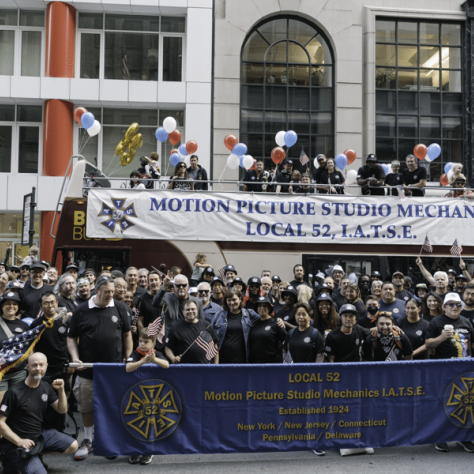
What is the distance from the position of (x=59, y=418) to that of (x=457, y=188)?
9784mm

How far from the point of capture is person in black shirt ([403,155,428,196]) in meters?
12.1

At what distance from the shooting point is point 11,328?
6.17 m

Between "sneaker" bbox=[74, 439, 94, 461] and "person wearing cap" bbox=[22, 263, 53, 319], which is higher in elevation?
"person wearing cap" bbox=[22, 263, 53, 319]

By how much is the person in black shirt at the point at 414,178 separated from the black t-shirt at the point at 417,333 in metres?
5.61

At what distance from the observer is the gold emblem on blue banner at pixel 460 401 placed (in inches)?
245

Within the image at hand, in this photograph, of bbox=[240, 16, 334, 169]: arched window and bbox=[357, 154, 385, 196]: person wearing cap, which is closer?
bbox=[357, 154, 385, 196]: person wearing cap

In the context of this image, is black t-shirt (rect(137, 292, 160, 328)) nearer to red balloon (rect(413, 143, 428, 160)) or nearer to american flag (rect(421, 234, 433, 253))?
american flag (rect(421, 234, 433, 253))

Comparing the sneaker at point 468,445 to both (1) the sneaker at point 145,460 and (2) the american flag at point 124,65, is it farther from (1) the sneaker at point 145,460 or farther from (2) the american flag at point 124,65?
(2) the american flag at point 124,65

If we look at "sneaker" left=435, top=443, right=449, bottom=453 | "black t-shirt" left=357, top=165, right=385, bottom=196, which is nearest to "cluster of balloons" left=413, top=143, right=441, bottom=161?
"black t-shirt" left=357, top=165, right=385, bottom=196

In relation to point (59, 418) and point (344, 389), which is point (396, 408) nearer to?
point (344, 389)

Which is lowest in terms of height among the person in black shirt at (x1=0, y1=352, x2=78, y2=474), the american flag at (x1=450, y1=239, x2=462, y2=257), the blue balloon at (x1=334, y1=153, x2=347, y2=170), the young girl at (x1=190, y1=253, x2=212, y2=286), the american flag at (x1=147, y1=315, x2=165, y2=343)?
the person in black shirt at (x1=0, y1=352, x2=78, y2=474)

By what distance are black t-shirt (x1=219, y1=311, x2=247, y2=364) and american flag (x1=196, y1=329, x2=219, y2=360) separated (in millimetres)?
470

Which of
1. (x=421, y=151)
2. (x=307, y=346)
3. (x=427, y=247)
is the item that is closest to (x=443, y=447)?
(x=307, y=346)

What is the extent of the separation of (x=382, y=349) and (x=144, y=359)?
9.59ft
